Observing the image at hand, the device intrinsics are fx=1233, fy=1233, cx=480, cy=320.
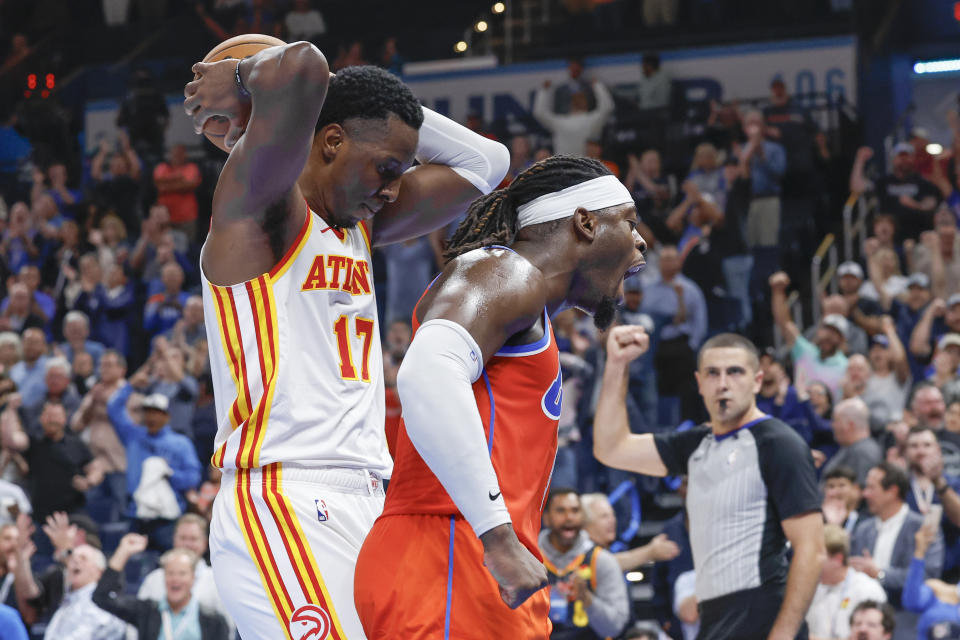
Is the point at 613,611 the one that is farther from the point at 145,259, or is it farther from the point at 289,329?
the point at 145,259

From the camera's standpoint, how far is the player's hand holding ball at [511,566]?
8.23ft

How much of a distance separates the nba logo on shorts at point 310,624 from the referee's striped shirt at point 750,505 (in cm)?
259

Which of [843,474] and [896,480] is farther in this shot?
[843,474]

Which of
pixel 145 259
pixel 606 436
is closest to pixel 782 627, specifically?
pixel 606 436

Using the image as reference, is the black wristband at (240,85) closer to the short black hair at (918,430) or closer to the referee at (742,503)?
the referee at (742,503)

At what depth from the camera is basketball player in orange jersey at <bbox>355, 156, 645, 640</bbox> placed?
8.44 feet

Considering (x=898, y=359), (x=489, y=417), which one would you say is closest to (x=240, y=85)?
(x=489, y=417)

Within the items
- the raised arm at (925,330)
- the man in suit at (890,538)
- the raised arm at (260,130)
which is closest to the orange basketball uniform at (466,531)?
the raised arm at (260,130)

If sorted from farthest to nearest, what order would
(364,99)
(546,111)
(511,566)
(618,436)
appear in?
(546,111) < (618,436) < (364,99) < (511,566)

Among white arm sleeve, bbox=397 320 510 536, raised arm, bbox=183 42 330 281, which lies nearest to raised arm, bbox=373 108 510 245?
raised arm, bbox=183 42 330 281

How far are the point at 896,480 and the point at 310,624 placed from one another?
5656mm

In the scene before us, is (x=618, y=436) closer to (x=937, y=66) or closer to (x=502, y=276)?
(x=502, y=276)

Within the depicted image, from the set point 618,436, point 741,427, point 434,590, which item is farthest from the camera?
point 618,436

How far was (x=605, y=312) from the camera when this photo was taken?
3.04 meters
